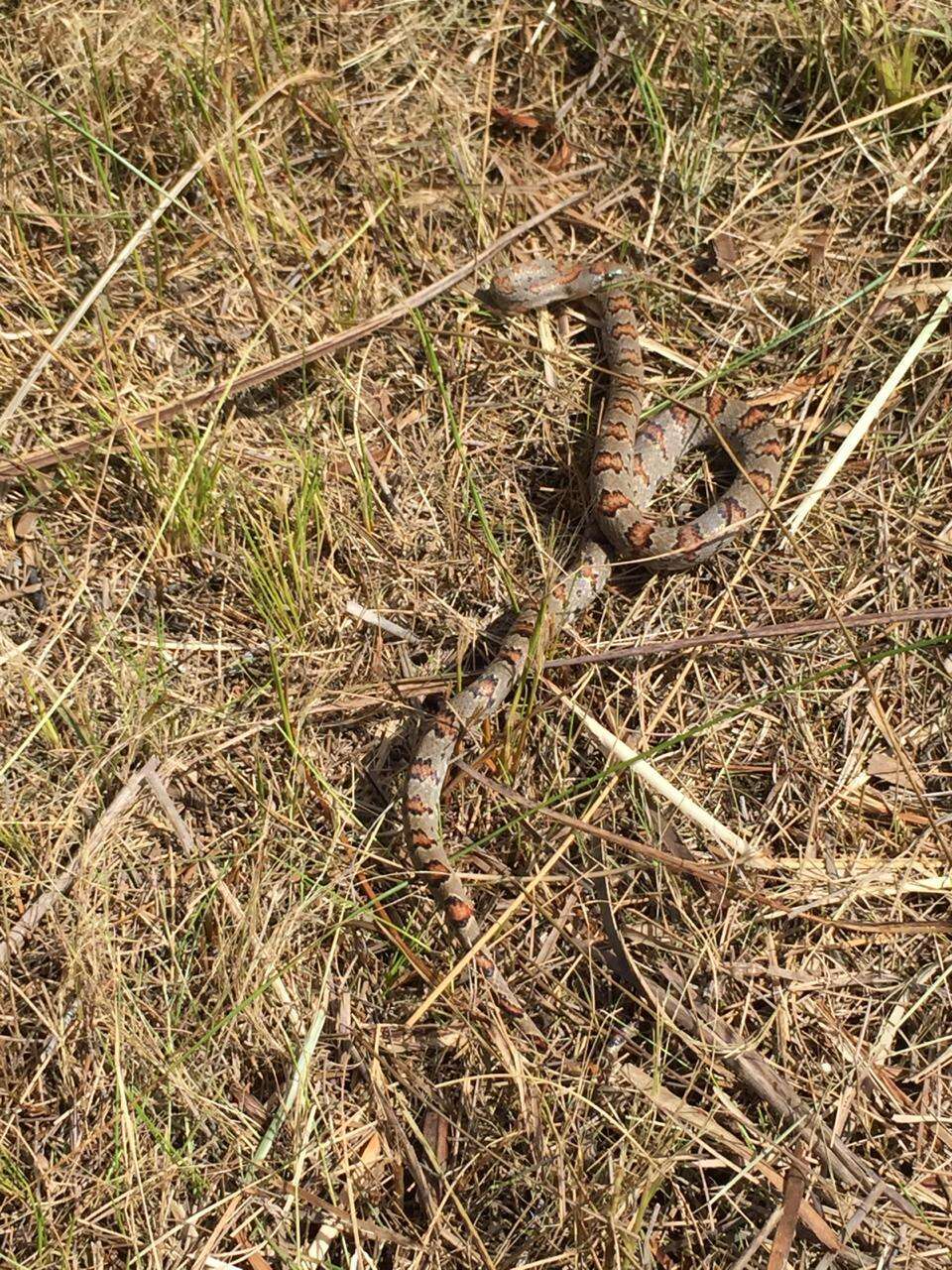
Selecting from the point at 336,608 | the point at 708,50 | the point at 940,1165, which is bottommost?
the point at 940,1165

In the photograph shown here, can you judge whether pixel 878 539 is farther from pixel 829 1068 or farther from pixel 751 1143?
pixel 751 1143

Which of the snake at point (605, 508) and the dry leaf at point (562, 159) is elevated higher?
the dry leaf at point (562, 159)

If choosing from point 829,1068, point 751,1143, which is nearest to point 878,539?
point 829,1068

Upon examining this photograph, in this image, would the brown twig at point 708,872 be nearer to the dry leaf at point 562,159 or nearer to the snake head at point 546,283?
the snake head at point 546,283

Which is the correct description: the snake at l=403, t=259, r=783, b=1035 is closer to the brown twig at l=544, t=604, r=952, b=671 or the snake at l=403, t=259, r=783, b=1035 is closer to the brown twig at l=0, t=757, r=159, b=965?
the brown twig at l=544, t=604, r=952, b=671

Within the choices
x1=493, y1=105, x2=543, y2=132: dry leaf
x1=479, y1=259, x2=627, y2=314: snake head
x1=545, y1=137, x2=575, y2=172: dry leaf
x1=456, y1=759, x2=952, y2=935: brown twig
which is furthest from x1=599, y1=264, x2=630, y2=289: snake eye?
x1=456, y1=759, x2=952, y2=935: brown twig

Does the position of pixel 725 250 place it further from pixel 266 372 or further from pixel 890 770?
pixel 890 770

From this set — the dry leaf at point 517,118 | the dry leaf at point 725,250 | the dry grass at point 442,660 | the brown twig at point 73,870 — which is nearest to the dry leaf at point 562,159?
the dry grass at point 442,660
